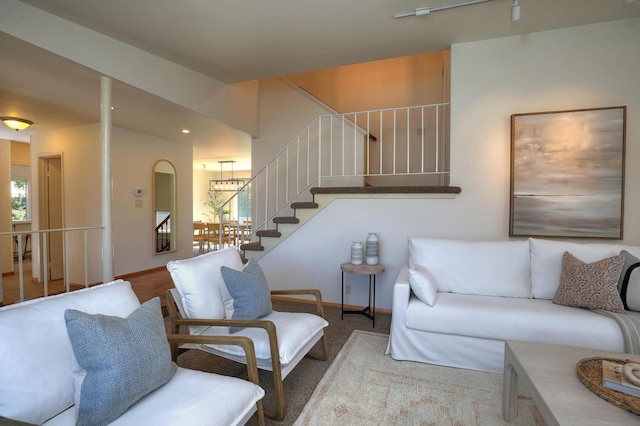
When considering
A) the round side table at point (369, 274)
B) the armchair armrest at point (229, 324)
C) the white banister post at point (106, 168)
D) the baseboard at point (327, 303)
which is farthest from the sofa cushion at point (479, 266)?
the white banister post at point (106, 168)

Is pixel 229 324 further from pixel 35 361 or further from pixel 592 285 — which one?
pixel 592 285

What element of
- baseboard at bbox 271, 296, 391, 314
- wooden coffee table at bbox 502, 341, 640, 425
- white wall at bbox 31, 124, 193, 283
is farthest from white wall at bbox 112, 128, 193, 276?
wooden coffee table at bbox 502, 341, 640, 425

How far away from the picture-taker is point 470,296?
2.72 meters

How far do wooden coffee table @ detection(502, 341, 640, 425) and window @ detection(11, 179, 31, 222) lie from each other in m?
9.76

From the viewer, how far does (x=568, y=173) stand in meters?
3.10

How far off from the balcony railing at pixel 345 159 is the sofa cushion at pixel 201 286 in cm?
246

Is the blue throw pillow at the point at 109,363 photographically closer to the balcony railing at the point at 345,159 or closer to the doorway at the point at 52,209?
the balcony railing at the point at 345,159

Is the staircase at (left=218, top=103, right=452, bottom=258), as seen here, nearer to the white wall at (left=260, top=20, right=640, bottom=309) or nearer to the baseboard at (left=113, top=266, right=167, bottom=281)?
the white wall at (left=260, top=20, right=640, bottom=309)

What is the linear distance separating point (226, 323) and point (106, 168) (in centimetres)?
225

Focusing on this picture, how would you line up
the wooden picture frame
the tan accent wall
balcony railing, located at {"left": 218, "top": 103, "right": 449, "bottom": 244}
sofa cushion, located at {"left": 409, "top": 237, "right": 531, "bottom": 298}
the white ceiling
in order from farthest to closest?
the tan accent wall, balcony railing, located at {"left": 218, "top": 103, "right": 449, "bottom": 244}, the wooden picture frame, sofa cushion, located at {"left": 409, "top": 237, "right": 531, "bottom": 298}, the white ceiling

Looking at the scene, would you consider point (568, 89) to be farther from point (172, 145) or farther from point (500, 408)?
point (172, 145)

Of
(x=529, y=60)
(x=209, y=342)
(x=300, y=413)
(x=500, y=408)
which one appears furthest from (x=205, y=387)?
(x=529, y=60)

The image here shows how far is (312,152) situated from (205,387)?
4049mm

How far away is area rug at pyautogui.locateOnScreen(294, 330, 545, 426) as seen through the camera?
1841mm
